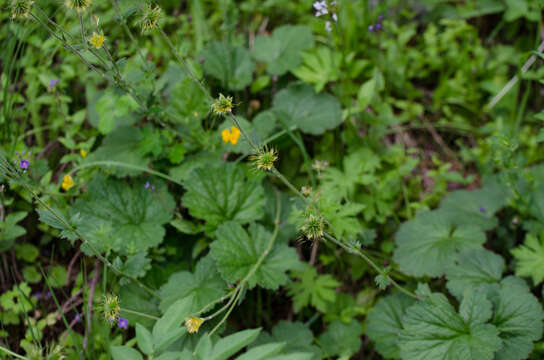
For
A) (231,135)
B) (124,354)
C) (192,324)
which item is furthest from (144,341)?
(231,135)

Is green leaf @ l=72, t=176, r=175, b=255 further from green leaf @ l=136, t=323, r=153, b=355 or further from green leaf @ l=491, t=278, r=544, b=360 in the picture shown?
green leaf @ l=491, t=278, r=544, b=360

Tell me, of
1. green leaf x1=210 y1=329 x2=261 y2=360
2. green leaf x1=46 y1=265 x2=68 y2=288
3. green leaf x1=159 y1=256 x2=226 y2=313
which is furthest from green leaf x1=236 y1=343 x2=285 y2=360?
green leaf x1=46 y1=265 x2=68 y2=288

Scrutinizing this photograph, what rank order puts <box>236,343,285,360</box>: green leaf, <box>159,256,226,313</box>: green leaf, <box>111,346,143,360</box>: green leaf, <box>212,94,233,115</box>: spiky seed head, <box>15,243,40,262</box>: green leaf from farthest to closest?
<box>15,243,40,262</box>: green leaf, <box>159,256,226,313</box>: green leaf, <box>212,94,233,115</box>: spiky seed head, <box>111,346,143,360</box>: green leaf, <box>236,343,285,360</box>: green leaf

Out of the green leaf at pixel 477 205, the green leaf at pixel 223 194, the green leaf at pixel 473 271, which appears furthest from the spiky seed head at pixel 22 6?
the green leaf at pixel 477 205

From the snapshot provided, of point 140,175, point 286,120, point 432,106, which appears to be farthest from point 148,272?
point 432,106

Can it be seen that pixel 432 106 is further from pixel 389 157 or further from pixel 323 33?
pixel 323 33

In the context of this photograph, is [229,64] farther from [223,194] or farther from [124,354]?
[124,354]

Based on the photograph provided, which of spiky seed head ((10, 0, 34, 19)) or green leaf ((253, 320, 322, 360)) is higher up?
spiky seed head ((10, 0, 34, 19))
